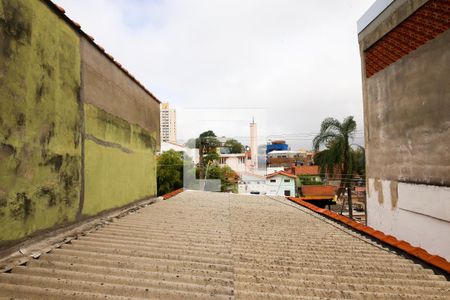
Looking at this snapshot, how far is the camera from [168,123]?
9325 centimetres

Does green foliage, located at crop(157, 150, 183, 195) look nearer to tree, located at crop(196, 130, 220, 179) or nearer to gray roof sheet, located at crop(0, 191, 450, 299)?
tree, located at crop(196, 130, 220, 179)

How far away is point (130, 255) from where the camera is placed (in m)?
2.93

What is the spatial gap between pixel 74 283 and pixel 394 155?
8038 millimetres

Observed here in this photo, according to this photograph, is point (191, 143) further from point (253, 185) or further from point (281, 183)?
point (281, 183)

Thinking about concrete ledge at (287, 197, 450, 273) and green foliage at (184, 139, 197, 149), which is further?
green foliage at (184, 139, 197, 149)

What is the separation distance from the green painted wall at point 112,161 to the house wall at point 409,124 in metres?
6.44

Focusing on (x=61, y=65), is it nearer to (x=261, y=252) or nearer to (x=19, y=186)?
(x=19, y=186)

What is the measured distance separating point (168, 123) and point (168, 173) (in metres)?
63.8

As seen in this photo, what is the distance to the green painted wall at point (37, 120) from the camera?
2.61 meters

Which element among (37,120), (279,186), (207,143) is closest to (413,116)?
(37,120)

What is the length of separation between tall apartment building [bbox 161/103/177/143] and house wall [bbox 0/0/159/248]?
263 ft

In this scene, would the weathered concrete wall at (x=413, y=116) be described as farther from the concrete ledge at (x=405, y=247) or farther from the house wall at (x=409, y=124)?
the concrete ledge at (x=405, y=247)

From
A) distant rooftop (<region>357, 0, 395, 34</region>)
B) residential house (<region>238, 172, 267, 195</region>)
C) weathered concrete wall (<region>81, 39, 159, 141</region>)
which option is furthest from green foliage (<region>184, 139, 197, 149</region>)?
weathered concrete wall (<region>81, 39, 159, 141</region>)

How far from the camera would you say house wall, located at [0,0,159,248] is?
2.65 m
